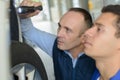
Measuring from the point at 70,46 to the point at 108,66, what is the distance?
0.36 meters

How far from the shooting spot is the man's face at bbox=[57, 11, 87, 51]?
4.94 ft

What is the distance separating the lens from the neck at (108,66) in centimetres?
120

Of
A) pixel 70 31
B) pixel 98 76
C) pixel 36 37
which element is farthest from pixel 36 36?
pixel 98 76

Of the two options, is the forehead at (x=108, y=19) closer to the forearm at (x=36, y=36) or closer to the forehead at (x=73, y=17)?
the forehead at (x=73, y=17)

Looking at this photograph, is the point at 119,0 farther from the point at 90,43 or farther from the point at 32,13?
the point at 90,43

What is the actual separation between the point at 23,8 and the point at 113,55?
585mm

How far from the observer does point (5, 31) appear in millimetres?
395

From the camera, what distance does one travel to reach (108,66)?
1.20m

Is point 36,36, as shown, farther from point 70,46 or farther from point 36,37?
point 70,46

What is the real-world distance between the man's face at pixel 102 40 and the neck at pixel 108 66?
4 cm

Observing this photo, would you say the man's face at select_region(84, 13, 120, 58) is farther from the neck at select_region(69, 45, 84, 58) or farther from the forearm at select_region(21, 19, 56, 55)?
the forearm at select_region(21, 19, 56, 55)

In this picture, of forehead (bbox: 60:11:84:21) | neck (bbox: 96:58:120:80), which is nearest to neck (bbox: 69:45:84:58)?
forehead (bbox: 60:11:84:21)

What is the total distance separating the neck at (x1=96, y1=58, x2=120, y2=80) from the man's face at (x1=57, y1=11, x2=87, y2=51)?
13.0 inches

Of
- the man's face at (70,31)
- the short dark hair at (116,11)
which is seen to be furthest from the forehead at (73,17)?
the short dark hair at (116,11)
